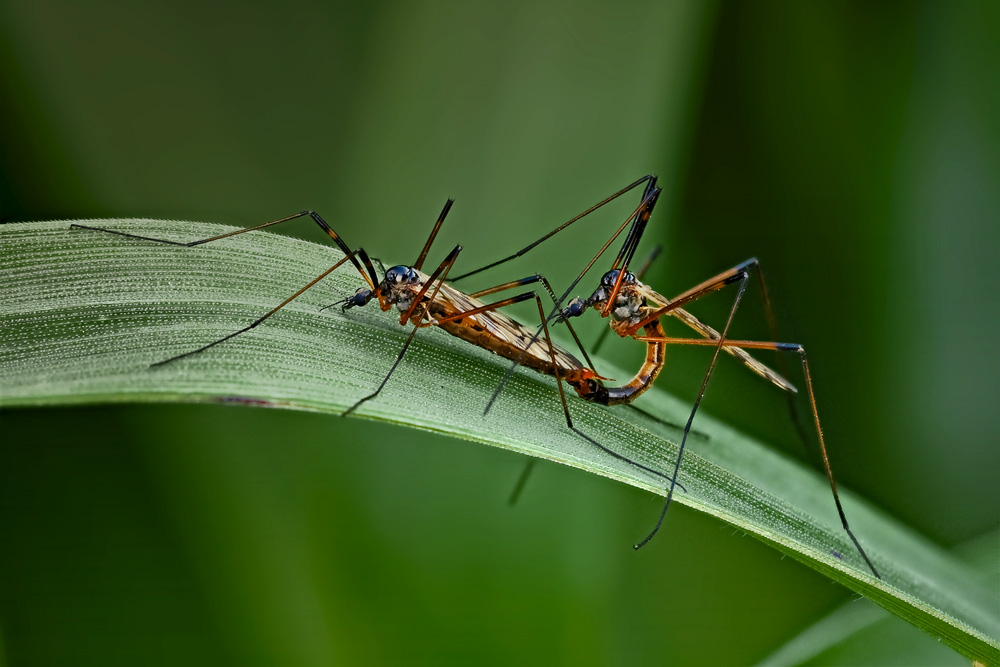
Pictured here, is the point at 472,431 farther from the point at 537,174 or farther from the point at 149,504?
the point at 537,174

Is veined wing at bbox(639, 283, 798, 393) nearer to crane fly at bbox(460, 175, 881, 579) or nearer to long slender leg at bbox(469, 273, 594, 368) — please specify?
crane fly at bbox(460, 175, 881, 579)

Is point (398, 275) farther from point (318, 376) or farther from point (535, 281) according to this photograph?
point (318, 376)

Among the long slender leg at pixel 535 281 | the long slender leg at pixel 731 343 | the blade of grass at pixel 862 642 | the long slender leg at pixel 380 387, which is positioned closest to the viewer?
the long slender leg at pixel 380 387

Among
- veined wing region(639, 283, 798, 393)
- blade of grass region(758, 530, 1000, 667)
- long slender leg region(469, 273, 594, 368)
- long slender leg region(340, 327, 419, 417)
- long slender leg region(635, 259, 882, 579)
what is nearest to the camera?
long slender leg region(340, 327, 419, 417)

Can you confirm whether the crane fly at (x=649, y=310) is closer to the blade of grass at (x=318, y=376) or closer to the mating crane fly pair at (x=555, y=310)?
the mating crane fly pair at (x=555, y=310)

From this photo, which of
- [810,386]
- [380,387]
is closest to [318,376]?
[380,387]

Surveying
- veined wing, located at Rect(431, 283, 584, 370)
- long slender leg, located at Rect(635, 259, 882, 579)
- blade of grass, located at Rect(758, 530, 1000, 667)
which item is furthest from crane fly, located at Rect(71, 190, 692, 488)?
blade of grass, located at Rect(758, 530, 1000, 667)

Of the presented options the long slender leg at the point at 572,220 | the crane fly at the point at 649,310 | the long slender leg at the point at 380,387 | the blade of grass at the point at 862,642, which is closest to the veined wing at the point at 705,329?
the crane fly at the point at 649,310

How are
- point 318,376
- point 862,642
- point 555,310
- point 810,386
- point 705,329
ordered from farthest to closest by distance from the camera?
point 705,329 < point 555,310 < point 810,386 < point 862,642 < point 318,376

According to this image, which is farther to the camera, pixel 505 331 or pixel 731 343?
pixel 505 331
